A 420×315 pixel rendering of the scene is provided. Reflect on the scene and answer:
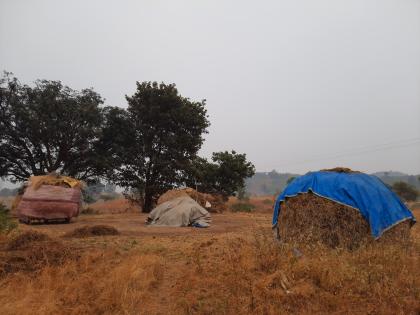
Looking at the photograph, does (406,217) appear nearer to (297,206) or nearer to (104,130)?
(297,206)

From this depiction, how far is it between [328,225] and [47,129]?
58.9 feet

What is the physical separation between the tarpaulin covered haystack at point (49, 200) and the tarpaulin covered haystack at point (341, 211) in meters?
10.1

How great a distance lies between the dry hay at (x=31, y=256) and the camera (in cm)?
588

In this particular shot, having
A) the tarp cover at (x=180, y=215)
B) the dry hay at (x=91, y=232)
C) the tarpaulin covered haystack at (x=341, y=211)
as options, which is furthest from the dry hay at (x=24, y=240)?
the tarp cover at (x=180, y=215)

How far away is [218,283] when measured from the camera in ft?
17.0

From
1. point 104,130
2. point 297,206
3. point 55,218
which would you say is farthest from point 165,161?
point 297,206

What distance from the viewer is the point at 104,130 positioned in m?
22.5

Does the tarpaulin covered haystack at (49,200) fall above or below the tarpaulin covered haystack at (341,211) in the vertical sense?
above

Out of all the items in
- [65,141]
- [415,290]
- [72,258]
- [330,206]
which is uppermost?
[65,141]

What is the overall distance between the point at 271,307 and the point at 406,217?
5.74 meters

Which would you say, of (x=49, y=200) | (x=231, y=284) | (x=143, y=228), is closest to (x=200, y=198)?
(x=143, y=228)

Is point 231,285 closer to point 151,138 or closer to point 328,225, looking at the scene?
point 328,225

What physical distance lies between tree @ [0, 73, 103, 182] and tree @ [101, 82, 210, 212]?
1.37 meters

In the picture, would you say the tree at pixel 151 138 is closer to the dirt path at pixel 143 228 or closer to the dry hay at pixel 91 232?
the dirt path at pixel 143 228
